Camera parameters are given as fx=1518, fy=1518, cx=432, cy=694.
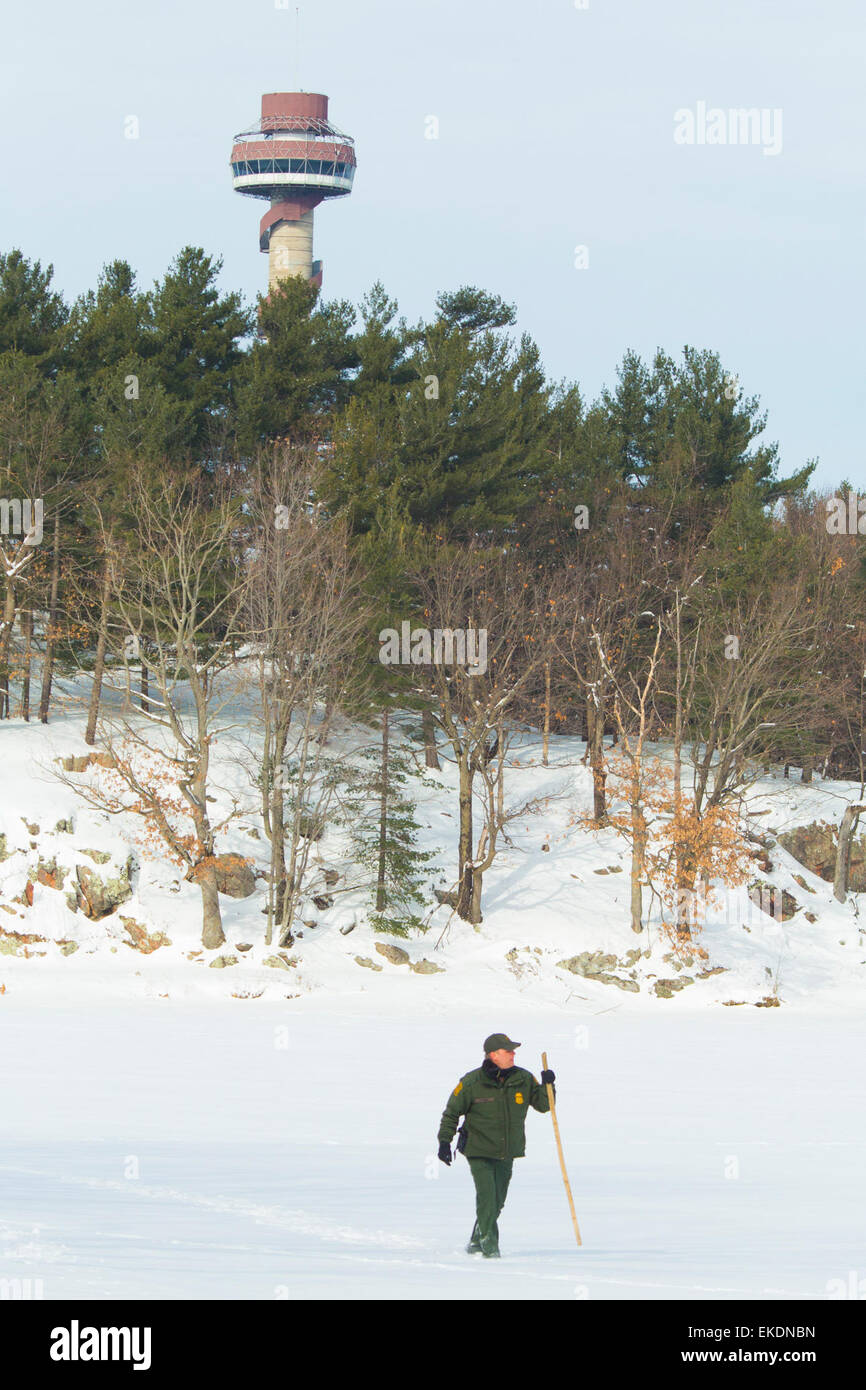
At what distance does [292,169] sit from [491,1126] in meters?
86.4

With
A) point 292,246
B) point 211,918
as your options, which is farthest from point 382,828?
point 292,246

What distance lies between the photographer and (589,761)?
141 feet

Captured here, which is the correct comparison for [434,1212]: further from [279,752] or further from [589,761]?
[589,761]

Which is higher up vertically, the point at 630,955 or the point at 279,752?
the point at 279,752

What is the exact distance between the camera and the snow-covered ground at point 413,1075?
1053cm

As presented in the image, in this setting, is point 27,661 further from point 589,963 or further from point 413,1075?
point 413,1075

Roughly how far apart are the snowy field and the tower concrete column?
225 feet

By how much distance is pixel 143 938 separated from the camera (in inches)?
1299

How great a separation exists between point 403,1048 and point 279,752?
10.1m

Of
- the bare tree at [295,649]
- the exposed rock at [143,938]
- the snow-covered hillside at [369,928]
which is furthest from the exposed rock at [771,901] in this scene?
the exposed rock at [143,938]

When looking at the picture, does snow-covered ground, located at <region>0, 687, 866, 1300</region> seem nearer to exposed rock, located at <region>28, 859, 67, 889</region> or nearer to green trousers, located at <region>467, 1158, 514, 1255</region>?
exposed rock, located at <region>28, 859, 67, 889</region>
